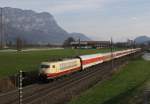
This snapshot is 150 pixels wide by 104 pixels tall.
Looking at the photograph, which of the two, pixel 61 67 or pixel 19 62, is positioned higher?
pixel 61 67

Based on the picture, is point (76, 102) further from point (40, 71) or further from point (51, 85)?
point (40, 71)

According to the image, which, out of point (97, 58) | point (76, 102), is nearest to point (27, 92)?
point (76, 102)

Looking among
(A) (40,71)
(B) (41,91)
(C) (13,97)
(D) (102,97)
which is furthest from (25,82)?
(D) (102,97)

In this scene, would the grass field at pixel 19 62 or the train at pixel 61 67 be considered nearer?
the train at pixel 61 67

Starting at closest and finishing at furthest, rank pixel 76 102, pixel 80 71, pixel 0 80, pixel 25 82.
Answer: pixel 76 102, pixel 0 80, pixel 25 82, pixel 80 71

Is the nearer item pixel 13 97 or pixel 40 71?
pixel 13 97

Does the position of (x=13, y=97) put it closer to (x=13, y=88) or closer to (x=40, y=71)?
(x=13, y=88)

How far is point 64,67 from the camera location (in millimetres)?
53656

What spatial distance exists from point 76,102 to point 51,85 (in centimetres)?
1663

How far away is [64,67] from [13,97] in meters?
19.6

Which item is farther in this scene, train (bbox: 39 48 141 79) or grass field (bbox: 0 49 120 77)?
grass field (bbox: 0 49 120 77)

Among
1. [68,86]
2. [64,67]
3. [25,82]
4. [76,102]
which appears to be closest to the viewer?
[76,102]

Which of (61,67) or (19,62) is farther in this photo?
(19,62)

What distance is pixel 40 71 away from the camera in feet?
159
